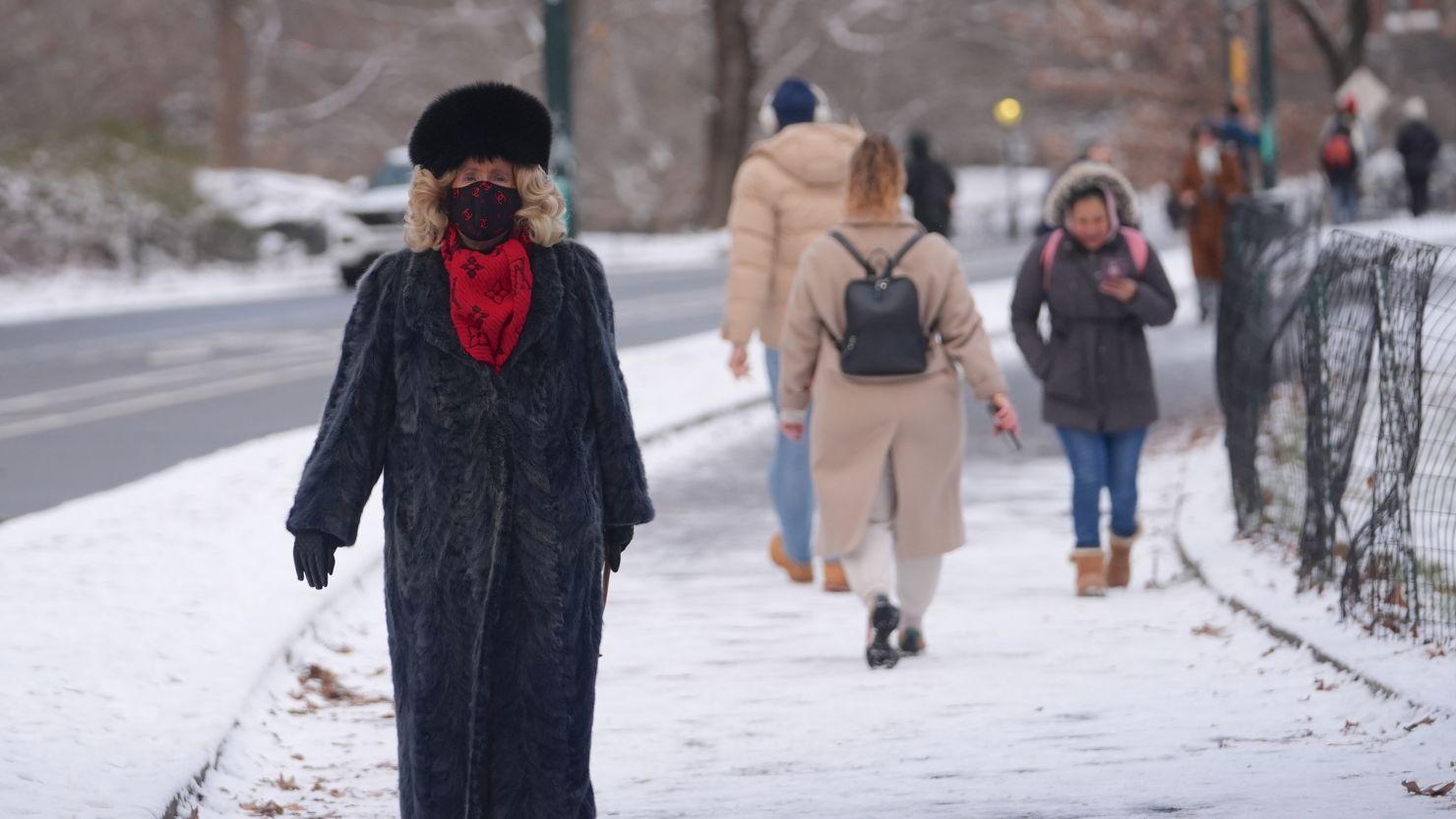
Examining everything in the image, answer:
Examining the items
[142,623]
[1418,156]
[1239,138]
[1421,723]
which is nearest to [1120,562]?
[1421,723]

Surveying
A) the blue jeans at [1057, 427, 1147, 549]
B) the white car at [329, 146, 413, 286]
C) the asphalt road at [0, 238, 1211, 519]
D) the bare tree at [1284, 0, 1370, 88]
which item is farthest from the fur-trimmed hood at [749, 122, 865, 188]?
the bare tree at [1284, 0, 1370, 88]

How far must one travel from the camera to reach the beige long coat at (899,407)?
7.88 meters

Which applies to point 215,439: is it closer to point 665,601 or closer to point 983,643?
point 665,601

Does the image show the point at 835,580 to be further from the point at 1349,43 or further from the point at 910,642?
the point at 1349,43

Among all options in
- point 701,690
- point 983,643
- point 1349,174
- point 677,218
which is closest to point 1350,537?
point 983,643

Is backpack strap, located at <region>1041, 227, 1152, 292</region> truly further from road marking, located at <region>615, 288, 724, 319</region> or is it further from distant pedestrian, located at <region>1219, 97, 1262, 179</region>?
road marking, located at <region>615, 288, 724, 319</region>

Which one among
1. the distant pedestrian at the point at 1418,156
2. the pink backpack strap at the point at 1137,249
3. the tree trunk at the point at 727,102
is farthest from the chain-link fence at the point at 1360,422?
the tree trunk at the point at 727,102

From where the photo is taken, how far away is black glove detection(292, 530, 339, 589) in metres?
4.71

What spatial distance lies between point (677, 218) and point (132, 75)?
43.3 feet

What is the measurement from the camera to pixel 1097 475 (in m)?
9.32

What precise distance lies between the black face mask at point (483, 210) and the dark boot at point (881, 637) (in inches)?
136

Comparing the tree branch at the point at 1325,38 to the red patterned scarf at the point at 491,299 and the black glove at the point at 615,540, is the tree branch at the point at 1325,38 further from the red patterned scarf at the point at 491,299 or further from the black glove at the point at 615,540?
the red patterned scarf at the point at 491,299

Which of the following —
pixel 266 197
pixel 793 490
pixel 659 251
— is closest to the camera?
pixel 793 490

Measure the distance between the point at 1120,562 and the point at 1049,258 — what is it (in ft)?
4.12
